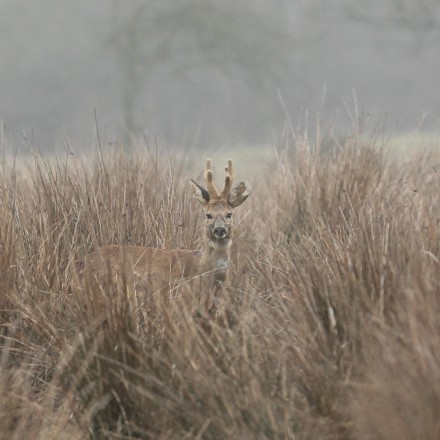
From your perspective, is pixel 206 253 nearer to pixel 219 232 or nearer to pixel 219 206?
pixel 219 232

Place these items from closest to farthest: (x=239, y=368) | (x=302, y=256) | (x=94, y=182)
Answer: (x=239, y=368), (x=302, y=256), (x=94, y=182)

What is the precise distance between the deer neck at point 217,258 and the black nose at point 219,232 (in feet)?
0.23

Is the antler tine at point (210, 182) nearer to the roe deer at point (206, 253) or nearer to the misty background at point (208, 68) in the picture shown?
the roe deer at point (206, 253)

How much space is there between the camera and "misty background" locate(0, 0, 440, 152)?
58.7 feet

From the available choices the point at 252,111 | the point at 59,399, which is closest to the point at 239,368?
the point at 59,399

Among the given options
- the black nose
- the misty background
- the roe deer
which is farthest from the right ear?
the misty background

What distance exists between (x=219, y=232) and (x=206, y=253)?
139mm

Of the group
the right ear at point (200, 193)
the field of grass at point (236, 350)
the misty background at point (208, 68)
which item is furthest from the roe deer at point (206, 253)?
the misty background at point (208, 68)

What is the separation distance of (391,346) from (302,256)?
3.72ft

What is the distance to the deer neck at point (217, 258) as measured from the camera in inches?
212

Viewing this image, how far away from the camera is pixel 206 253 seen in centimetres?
542

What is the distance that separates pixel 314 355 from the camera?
12.2ft

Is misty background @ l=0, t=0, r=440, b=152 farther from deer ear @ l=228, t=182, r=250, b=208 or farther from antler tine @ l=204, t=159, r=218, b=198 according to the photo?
deer ear @ l=228, t=182, r=250, b=208

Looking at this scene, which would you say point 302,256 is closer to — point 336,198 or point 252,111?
point 336,198
